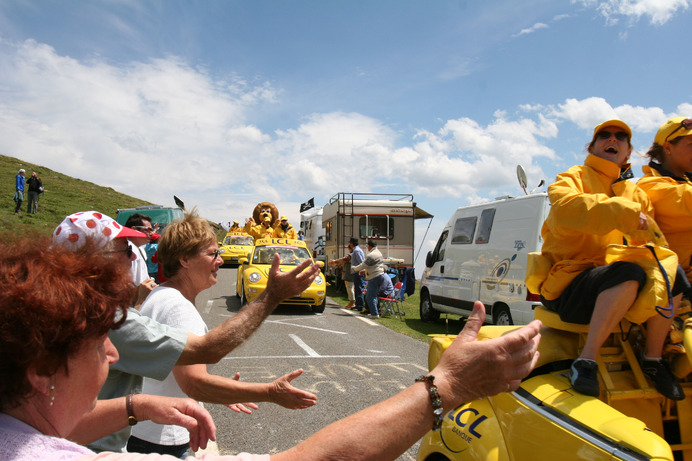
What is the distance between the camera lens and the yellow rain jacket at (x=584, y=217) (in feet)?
6.93

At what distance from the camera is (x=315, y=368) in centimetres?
660

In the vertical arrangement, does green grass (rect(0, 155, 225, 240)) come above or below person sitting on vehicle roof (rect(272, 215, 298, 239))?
above

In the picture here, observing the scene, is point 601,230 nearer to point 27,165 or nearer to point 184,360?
point 184,360

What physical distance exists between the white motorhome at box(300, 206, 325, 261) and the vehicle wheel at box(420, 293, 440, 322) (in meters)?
10.9

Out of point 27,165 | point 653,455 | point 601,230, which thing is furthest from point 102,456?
point 27,165

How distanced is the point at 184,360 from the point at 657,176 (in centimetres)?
239

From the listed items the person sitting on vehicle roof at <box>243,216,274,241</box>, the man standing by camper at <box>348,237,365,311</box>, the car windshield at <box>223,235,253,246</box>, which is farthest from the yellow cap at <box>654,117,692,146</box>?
the car windshield at <box>223,235,253,246</box>

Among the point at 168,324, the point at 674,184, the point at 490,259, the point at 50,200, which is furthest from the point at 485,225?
the point at 50,200

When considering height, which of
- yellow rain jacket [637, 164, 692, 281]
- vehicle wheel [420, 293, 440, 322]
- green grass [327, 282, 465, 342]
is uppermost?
yellow rain jacket [637, 164, 692, 281]

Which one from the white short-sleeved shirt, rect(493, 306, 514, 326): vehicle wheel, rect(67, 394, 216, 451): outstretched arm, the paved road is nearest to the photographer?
rect(67, 394, 216, 451): outstretched arm

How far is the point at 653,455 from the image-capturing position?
1593mm

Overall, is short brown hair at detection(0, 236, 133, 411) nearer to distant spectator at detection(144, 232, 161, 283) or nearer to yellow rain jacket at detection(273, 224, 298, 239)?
distant spectator at detection(144, 232, 161, 283)

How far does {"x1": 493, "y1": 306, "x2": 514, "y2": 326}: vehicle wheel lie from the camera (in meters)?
8.43

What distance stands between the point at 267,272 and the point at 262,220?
33.1 ft
